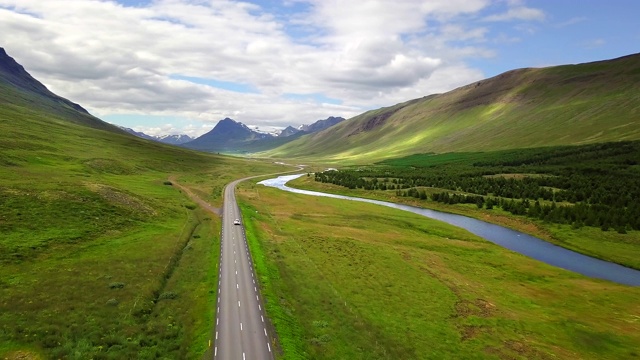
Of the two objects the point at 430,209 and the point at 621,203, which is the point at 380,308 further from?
the point at 621,203

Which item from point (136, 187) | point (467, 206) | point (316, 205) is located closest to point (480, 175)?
point (467, 206)

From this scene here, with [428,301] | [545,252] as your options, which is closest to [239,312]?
[428,301]

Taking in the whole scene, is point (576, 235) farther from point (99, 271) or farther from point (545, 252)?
point (99, 271)

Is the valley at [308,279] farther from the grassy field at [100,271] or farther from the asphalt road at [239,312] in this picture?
the asphalt road at [239,312]

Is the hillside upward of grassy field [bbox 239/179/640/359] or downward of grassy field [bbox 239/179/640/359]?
upward

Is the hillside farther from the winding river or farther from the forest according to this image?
the forest

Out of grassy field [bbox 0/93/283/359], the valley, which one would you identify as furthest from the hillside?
the valley
